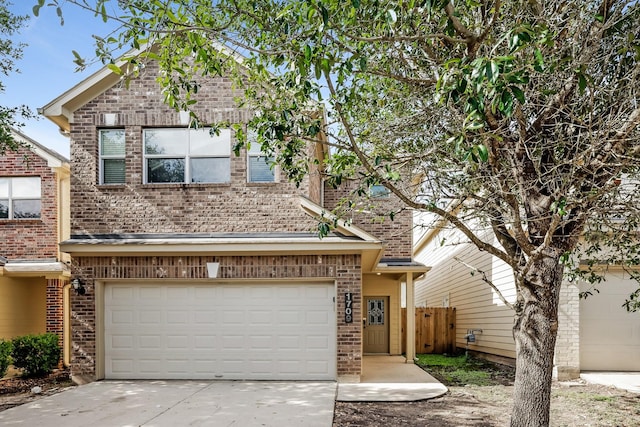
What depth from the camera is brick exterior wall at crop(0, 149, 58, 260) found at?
1353cm

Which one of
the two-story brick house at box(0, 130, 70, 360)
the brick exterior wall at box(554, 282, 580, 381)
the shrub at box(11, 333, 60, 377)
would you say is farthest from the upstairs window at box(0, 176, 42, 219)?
the brick exterior wall at box(554, 282, 580, 381)

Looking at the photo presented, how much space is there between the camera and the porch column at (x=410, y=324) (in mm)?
14359

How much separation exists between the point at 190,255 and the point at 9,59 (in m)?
5.33

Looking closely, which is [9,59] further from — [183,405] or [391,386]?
[391,386]

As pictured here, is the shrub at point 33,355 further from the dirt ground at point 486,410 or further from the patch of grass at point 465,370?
the patch of grass at point 465,370

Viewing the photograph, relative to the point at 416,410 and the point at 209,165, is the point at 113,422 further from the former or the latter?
the point at 209,165

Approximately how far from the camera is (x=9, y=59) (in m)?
10.5

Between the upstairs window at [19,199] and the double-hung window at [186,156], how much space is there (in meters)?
4.65

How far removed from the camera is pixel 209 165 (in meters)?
11.1

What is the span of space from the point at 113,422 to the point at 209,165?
5502 mm

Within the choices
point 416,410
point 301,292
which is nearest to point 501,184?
point 416,410

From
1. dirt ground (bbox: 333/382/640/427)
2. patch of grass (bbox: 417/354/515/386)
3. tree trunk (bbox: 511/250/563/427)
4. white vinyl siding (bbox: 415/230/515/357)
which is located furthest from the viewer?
white vinyl siding (bbox: 415/230/515/357)

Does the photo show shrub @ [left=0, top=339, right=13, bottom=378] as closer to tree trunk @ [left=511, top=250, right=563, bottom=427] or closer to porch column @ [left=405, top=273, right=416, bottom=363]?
porch column @ [left=405, top=273, right=416, bottom=363]

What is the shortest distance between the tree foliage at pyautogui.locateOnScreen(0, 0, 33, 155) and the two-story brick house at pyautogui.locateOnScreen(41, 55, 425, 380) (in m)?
0.73
